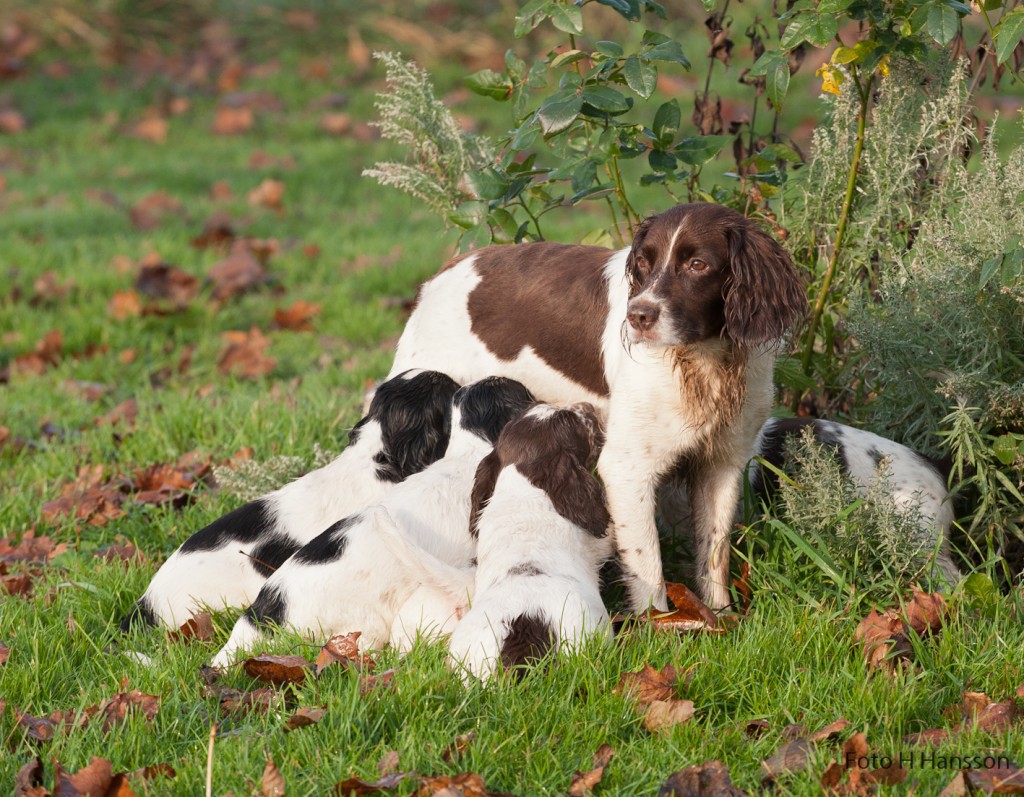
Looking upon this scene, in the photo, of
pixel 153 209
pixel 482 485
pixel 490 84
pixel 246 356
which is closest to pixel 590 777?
pixel 482 485

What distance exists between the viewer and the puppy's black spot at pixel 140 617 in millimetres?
4039

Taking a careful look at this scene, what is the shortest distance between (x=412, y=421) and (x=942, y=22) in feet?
7.56

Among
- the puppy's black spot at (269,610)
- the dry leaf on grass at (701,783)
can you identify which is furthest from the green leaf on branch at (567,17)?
the dry leaf on grass at (701,783)

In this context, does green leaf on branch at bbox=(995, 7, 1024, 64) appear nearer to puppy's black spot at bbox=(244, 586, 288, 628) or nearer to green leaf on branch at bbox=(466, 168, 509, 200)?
green leaf on branch at bbox=(466, 168, 509, 200)

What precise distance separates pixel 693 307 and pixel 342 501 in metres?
1.54

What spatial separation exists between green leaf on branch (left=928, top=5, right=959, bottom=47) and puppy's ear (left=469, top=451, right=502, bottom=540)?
1.96 metres

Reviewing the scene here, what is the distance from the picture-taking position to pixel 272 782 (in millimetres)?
2773

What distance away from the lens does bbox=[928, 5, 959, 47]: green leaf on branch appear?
12.2 feet

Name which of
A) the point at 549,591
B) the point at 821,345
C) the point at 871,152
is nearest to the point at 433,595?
the point at 549,591

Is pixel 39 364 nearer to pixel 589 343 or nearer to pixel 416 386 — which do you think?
pixel 416 386

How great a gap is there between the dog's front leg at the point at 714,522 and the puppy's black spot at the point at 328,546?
118 cm

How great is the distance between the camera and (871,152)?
4652 millimetres

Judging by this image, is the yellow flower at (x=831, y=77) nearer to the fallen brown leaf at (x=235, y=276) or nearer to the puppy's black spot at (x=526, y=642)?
the puppy's black spot at (x=526, y=642)

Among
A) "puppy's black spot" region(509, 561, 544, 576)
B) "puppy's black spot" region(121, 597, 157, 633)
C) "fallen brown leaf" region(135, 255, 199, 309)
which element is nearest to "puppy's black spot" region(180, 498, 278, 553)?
"puppy's black spot" region(121, 597, 157, 633)
